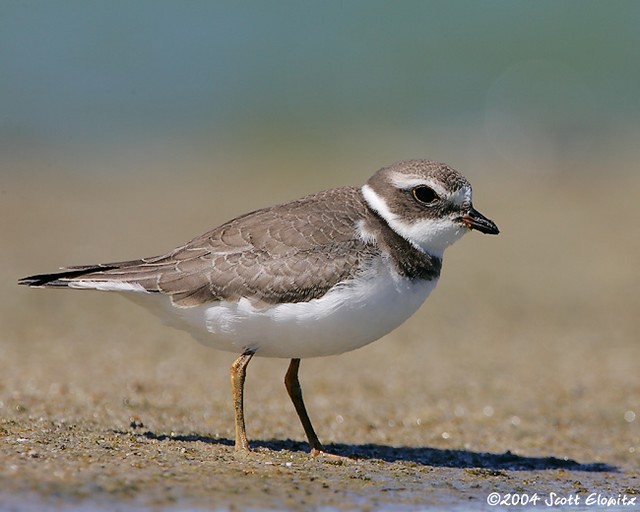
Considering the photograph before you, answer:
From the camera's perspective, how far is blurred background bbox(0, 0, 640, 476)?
404 inches

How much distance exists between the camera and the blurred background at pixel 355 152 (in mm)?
10273

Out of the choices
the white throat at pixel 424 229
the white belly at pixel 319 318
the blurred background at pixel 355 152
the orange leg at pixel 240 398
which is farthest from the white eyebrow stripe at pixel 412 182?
the blurred background at pixel 355 152

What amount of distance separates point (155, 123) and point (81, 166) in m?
4.57

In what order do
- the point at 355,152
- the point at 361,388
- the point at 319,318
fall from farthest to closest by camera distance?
1. the point at 355,152
2. the point at 361,388
3. the point at 319,318

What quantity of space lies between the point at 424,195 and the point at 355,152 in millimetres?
15082

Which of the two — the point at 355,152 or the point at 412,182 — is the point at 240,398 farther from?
the point at 355,152

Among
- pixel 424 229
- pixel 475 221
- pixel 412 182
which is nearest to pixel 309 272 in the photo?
pixel 424 229

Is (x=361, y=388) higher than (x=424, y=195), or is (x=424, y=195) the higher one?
(x=424, y=195)

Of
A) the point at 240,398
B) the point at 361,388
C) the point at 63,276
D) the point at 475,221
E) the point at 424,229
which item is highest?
the point at 475,221

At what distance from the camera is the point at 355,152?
70.8 feet

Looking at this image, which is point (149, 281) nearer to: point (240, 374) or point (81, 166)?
point (240, 374)

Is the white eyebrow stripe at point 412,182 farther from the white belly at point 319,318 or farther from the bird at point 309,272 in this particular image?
the white belly at point 319,318

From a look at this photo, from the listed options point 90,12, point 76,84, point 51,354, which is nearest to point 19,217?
point 51,354

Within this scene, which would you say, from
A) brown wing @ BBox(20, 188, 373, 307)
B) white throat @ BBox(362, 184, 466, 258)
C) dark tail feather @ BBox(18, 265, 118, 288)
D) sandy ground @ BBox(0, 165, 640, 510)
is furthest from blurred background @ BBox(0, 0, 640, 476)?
brown wing @ BBox(20, 188, 373, 307)
